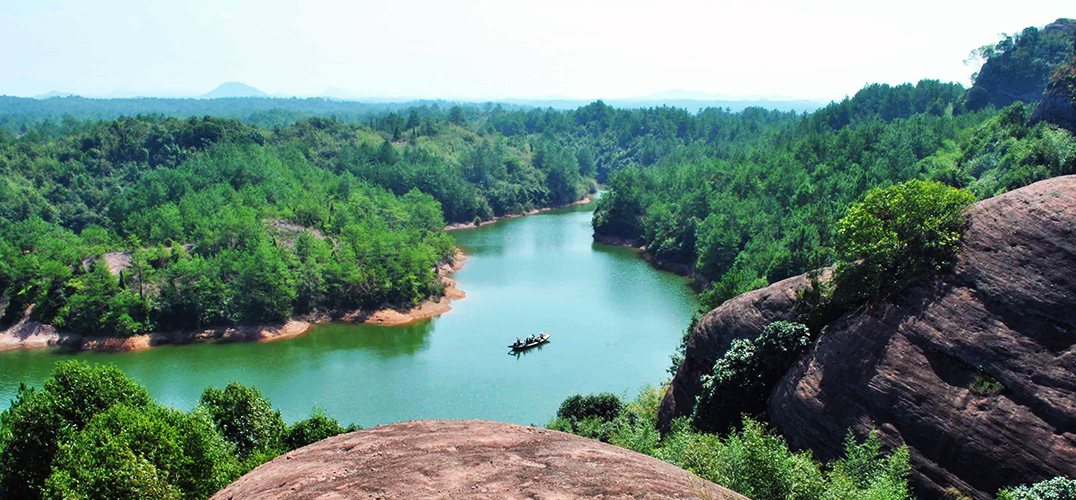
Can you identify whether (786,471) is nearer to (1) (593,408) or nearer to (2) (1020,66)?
(1) (593,408)

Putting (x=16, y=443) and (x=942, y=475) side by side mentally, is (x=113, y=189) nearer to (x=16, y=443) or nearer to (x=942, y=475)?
(x=16, y=443)

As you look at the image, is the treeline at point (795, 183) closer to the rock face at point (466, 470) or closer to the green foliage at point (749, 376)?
the green foliage at point (749, 376)

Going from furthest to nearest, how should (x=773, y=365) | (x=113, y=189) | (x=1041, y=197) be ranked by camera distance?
(x=113, y=189) < (x=773, y=365) < (x=1041, y=197)

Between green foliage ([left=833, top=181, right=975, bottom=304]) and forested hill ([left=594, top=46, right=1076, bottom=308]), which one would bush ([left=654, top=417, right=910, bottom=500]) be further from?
forested hill ([left=594, top=46, right=1076, bottom=308])

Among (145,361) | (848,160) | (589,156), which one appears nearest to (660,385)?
(145,361)

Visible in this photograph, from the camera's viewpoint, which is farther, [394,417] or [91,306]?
[91,306]

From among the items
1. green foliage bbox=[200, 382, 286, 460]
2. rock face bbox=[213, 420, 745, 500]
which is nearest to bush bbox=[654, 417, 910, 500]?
rock face bbox=[213, 420, 745, 500]

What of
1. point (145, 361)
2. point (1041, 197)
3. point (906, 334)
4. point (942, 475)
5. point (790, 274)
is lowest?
point (145, 361)
